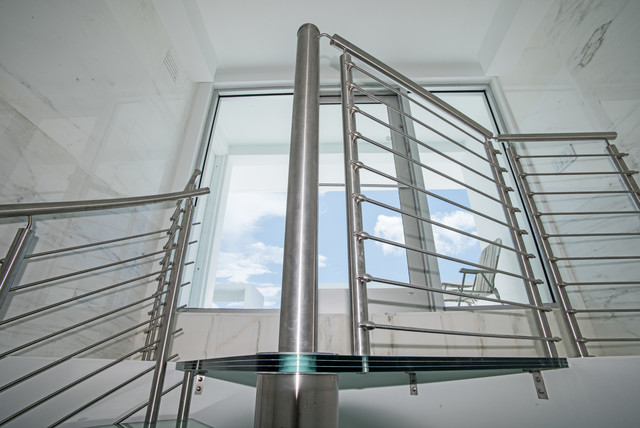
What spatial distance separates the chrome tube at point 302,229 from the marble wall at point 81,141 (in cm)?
89

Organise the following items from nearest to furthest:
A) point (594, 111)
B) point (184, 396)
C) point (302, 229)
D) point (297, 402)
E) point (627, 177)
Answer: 1. point (297, 402)
2. point (302, 229)
3. point (184, 396)
4. point (627, 177)
5. point (594, 111)

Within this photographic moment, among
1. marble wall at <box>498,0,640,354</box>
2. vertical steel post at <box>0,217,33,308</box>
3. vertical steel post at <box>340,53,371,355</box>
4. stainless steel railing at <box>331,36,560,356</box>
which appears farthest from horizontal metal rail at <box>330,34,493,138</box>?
vertical steel post at <box>0,217,33,308</box>

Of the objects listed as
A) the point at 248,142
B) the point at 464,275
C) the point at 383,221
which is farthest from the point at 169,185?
the point at 464,275

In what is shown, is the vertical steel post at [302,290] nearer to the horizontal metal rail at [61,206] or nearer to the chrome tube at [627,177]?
the horizontal metal rail at [61,206]

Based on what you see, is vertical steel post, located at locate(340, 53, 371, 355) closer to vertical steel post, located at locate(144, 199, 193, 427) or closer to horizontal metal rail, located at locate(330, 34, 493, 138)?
horizontal metal rail, located at locate(330, 34, 493, 138)

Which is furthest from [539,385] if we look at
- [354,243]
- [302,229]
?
[302,229]

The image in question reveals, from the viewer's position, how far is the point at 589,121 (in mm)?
1374

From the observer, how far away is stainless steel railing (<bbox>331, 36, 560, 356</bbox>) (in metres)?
0.59

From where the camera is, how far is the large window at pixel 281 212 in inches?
60.6

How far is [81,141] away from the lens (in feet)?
3.69

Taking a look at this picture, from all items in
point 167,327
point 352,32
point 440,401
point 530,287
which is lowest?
point 440,401

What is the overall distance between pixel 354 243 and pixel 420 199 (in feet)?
4.15

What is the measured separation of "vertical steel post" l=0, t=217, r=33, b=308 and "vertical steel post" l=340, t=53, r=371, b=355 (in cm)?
70

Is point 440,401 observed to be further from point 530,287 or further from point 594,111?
point 594,111
